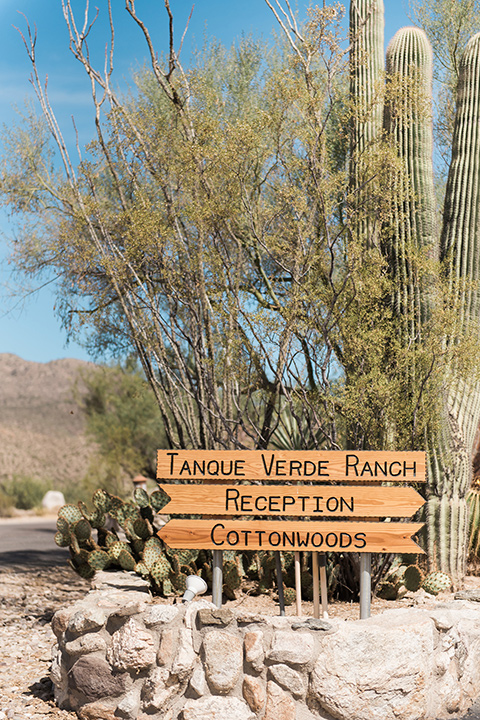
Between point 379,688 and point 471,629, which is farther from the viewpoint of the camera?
point 471,629

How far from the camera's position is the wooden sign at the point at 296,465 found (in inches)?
190

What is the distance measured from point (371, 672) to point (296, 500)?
1.13 meters

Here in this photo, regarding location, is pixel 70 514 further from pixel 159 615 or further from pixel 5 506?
pixel 5 506

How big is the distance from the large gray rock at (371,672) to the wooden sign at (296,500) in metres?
0.75

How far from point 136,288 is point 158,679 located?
529 cm

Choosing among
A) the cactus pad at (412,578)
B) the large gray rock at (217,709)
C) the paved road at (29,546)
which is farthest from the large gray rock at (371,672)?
the paved road at (29,546)

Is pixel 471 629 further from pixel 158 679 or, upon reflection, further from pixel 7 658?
pixel 7 658

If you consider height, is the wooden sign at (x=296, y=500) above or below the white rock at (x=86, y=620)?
above

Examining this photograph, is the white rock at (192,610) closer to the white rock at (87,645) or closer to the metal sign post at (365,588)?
the white rock at (87,645)

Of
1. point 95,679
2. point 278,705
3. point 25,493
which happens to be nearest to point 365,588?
point 278,705

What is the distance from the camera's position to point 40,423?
44.8 metres

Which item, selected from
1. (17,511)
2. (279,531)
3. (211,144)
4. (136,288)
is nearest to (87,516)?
(136,288)

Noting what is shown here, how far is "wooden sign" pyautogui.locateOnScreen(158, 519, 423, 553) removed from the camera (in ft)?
15.6

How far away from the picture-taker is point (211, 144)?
287 inches
